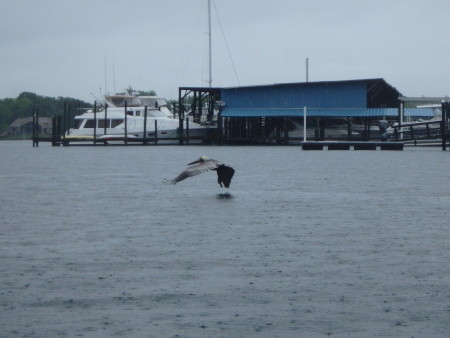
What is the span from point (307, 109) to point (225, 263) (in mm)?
66369

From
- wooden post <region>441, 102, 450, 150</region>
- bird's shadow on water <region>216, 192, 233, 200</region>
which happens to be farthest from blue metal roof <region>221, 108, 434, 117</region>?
bird's shadow on water <region>216, 192, 233, 200</region>

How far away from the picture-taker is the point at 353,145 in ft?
224

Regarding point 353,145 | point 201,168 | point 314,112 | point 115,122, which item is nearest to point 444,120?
point 353,145

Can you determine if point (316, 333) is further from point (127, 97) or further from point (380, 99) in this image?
point (127, 97)

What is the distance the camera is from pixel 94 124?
86625 mm

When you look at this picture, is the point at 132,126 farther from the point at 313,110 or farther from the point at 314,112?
the point at 314,112

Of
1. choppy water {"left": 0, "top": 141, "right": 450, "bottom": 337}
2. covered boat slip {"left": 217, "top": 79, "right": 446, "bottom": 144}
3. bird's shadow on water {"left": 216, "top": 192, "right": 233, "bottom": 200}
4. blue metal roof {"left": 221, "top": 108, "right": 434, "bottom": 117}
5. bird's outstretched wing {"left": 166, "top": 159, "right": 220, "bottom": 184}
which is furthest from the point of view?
covered boat slip {"left": 217, "top": 79, "right": 446, "bottom": 144}

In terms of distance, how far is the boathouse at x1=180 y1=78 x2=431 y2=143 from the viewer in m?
80.8

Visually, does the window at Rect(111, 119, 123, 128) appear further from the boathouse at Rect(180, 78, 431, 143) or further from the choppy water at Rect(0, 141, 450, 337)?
the choppy water at Rect(0, 141, 450, 337)

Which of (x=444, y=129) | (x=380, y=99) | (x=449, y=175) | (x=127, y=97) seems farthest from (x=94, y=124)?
(x=449, y=175)

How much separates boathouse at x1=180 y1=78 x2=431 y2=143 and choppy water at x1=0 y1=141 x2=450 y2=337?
48391 mm

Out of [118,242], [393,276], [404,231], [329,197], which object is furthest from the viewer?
[329,197]

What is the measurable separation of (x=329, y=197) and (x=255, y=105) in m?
56.1

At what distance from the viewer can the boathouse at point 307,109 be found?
80.8 metres
